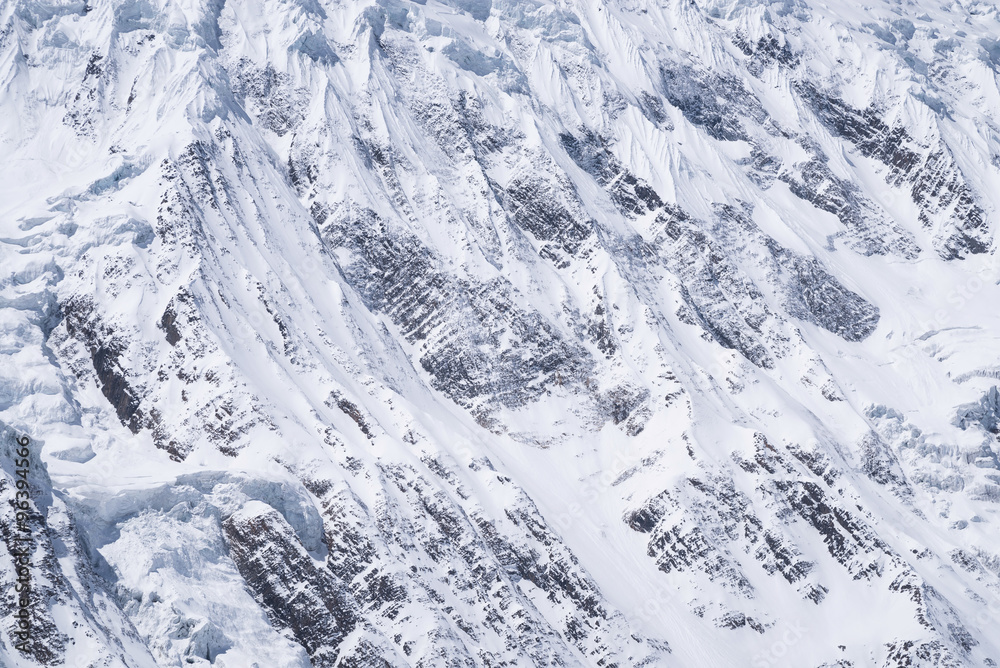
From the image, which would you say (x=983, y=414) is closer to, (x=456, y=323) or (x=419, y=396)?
(x=456, y=323)

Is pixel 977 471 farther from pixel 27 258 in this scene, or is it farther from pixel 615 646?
pixel 27 258

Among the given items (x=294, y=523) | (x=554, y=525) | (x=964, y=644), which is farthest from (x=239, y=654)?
(x=964, y=644)

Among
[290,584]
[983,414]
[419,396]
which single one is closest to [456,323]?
[419,396]

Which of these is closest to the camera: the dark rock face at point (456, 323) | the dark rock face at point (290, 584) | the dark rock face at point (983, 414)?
the dark rock face at point (290, 584)

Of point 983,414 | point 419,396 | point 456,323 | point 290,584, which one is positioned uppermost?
point 456,323

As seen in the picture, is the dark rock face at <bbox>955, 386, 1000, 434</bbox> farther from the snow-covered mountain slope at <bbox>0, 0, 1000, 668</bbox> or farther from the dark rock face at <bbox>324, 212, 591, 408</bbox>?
Answer: the dark rock face at <bbox>324, 212, 591, 408</bbox>

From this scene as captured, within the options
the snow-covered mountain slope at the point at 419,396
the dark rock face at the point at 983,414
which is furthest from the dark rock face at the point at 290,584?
the dark rock face at the point at 983,414

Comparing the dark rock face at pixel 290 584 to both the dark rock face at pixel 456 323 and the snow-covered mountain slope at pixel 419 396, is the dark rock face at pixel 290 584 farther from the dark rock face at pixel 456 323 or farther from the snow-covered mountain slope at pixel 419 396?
the dark rock face at pixel 456 323

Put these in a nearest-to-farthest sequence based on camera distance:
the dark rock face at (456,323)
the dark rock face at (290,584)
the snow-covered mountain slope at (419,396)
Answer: the dark rock face at (290,584)
the snow-covered mountain slope at (419,396)
the dark rock face at (456,323)

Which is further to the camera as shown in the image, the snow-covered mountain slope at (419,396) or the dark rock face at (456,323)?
the dark rock face at (456,323)
